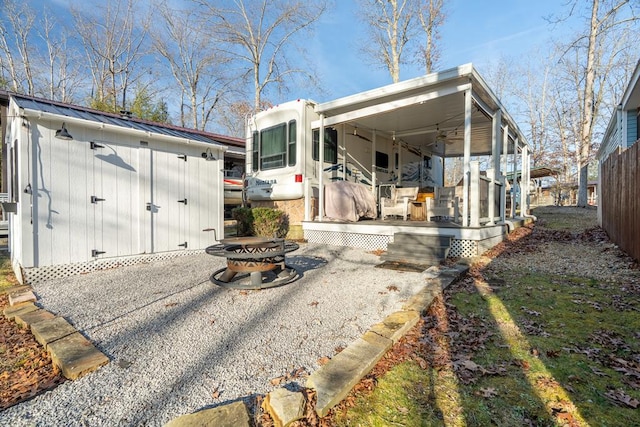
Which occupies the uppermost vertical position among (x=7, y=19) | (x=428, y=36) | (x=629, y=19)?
(x=7, y=19)

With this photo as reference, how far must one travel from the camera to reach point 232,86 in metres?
20.2

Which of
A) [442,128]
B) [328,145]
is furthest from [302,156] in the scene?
[442,128]

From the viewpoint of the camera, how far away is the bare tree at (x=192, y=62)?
18.5 m

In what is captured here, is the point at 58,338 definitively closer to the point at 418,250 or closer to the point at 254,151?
the point at 418,250

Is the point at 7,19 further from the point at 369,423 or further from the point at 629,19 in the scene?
the point at 629,19

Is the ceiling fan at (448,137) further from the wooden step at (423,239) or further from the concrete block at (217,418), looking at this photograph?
the concrete block at (217,418)

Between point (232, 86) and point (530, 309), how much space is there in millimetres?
21059

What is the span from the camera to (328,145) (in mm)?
8641

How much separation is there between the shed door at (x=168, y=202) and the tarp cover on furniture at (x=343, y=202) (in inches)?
133

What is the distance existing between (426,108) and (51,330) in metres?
7.96

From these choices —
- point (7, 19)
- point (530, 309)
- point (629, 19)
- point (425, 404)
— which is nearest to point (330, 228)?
point (530, 309)

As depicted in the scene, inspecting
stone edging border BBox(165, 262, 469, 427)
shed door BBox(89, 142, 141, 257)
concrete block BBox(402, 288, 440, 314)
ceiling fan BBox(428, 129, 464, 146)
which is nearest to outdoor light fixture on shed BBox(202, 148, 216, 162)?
shed door BBox(89, 142, 141, 257)

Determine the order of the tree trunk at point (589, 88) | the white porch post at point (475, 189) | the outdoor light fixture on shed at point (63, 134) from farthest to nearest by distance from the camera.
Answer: the tree trunk at point (589, 88)
the white porch post at point (475, 189)
the outdoor light fixture on shed at point (63, 134)

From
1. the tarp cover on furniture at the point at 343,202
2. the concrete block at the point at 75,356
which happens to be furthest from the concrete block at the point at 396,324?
the tarp cover on furniture at the point at 343,202
